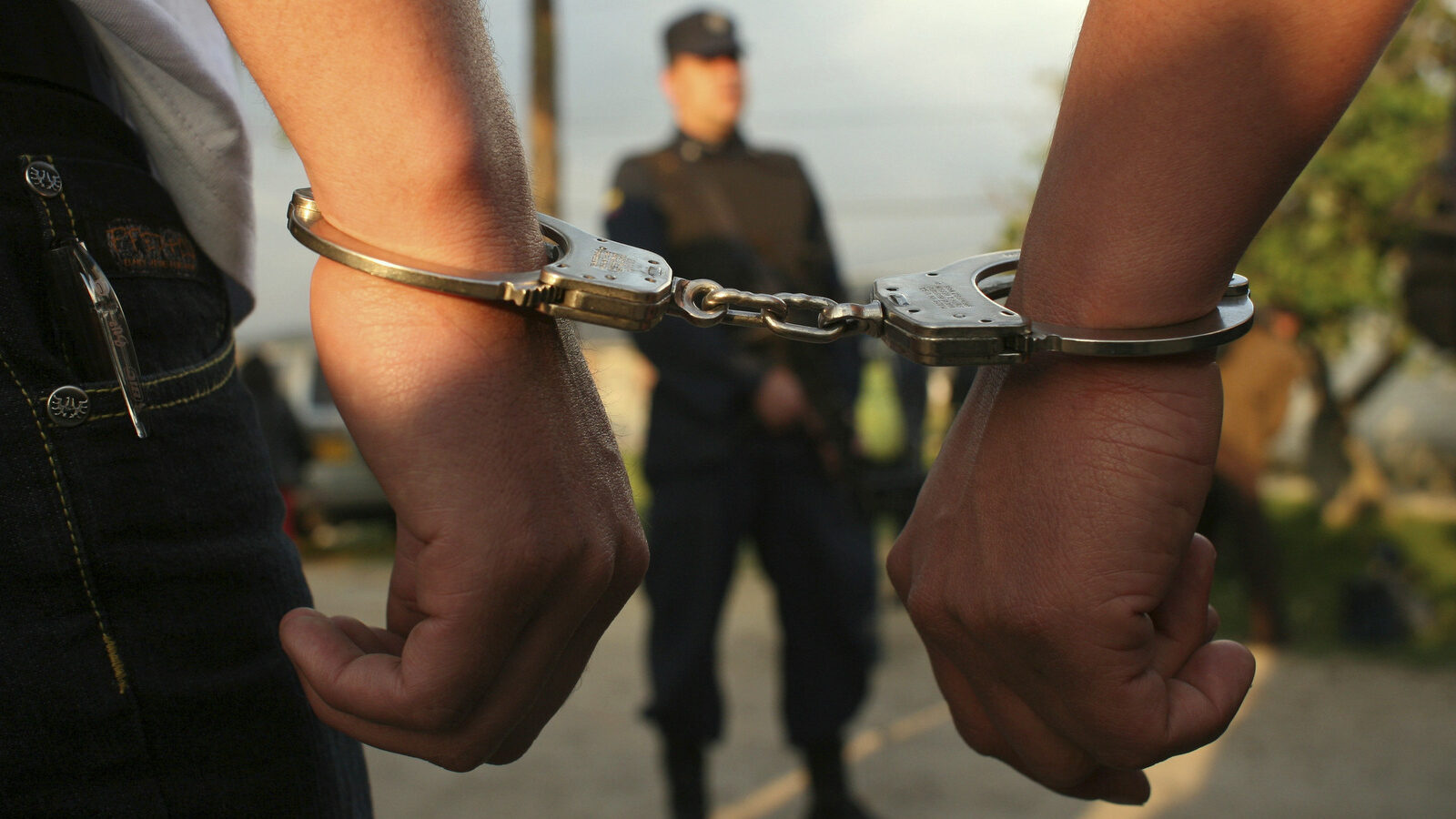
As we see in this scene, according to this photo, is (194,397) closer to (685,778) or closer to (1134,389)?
(1134,389)

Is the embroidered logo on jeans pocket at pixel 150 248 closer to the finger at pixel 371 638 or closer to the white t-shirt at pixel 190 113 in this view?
the white t-shirt at pixel 190 113

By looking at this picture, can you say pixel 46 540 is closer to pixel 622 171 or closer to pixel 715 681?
pixel 715 681

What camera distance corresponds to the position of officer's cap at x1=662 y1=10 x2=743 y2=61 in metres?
3.91

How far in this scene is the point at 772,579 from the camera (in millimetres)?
3523

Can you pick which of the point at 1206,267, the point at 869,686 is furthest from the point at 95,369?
the point at 869,686

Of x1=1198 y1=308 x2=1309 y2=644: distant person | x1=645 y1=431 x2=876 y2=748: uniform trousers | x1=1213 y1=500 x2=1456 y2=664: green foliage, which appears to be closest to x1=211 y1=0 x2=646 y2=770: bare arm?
x1=645 y1=431 x2=876 y2=748: uniform trousers

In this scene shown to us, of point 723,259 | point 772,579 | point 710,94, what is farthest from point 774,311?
point 710,94

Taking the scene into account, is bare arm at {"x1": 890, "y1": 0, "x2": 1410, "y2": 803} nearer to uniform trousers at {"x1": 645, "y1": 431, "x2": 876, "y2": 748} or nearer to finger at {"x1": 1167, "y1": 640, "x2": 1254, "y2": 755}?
finger at {"x1": 1167, "y1": 640, "x2": 1254, "y2": 755}

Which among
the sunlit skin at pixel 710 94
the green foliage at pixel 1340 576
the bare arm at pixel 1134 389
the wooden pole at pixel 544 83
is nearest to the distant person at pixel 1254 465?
the green foliage at pixel 1340 576

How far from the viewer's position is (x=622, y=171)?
3.80 m

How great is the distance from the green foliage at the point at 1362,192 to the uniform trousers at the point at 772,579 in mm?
5892

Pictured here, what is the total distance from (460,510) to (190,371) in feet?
1.07

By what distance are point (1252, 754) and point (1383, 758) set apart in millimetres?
490

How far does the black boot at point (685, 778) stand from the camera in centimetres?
324
